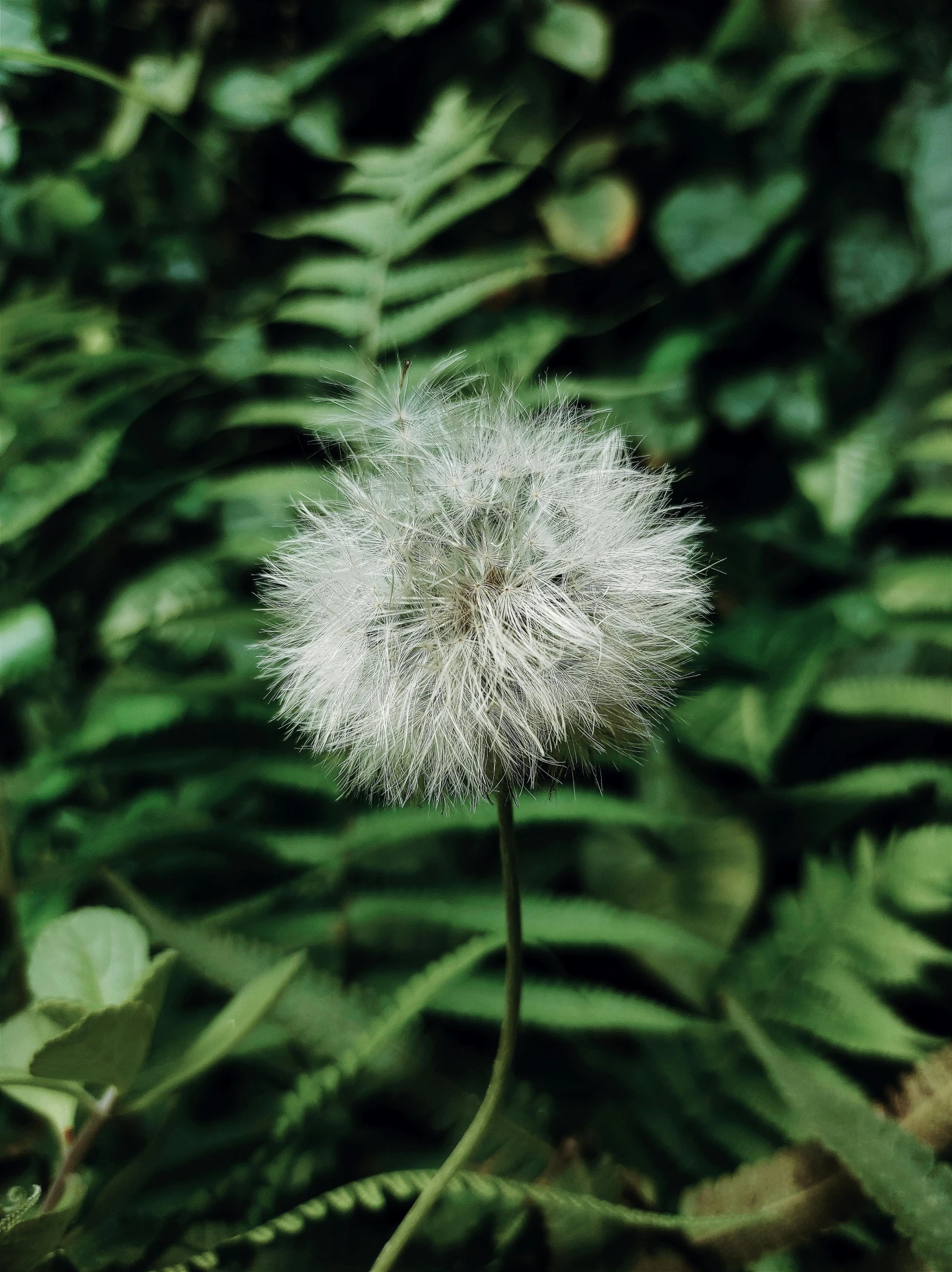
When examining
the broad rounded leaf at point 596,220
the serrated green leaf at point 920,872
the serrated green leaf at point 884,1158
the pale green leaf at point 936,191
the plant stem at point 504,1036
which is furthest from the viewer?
the broad rounded leaf at point 596,220

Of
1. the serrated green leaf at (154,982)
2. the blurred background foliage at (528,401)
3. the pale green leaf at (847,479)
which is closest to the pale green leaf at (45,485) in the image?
the blurred background foliage at (528,401)

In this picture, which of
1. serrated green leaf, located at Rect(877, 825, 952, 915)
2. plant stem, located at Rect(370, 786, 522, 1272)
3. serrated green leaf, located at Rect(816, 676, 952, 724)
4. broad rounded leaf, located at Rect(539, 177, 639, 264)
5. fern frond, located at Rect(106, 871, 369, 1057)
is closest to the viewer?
plant stem, located at Rect(370, 786, 522, 1272)

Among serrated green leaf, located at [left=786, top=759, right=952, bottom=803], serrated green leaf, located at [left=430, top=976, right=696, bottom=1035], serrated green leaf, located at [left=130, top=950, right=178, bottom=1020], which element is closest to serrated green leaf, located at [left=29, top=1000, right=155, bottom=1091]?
serrated green leaf, located at [left=130, top=950, right=178, bottom=1020]

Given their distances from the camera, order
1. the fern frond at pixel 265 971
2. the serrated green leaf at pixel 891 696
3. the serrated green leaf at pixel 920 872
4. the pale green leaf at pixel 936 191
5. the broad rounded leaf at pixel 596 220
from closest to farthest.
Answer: the fern frond at pixel 265 971 < the serrated green leaf at pixel 920 872 < the serrated green leaf at pixel 891 696 < the pale green leaf at pixel 936 191 < the broad rounded leaf at pixel 596 220

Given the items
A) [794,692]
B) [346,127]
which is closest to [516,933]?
[794,692]

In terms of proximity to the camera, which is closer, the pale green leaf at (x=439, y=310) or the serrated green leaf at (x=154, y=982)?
the serrated green leaf at (x=154, y=982)

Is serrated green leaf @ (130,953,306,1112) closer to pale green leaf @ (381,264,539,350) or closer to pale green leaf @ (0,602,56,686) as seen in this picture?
pale green leaf @ (0,602,56,686)

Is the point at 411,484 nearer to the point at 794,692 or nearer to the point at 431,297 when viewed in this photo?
the point at 794,692

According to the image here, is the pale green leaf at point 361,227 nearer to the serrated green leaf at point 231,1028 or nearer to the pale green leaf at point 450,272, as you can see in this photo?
the pale green leaf at point 450,272
